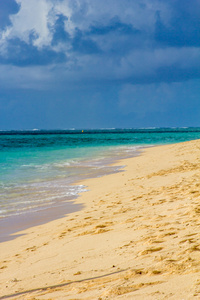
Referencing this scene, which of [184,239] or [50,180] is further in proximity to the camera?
[50,180]

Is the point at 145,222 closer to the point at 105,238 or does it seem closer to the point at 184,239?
the point at 105,238

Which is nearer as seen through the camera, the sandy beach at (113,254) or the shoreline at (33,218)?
the sandy beach at (113,254)

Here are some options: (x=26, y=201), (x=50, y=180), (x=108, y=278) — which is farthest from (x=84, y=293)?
(x=50, y=180)

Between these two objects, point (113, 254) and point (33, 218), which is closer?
point (113, 254)

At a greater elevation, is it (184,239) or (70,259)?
(184,239)

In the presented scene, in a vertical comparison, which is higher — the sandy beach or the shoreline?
the sandy beach

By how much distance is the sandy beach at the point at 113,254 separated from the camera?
3.37 m

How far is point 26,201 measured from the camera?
10.0 metres

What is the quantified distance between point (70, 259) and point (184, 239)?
1.61m

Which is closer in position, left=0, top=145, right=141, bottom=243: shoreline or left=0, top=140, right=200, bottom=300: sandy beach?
Result: left=0, top=140, right=200, bottom=300: sandy beach

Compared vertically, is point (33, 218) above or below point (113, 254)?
below

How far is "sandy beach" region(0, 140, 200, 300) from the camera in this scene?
11.1 ft

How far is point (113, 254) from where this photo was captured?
4.50m

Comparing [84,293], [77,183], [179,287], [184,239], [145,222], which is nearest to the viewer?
[179,287]
